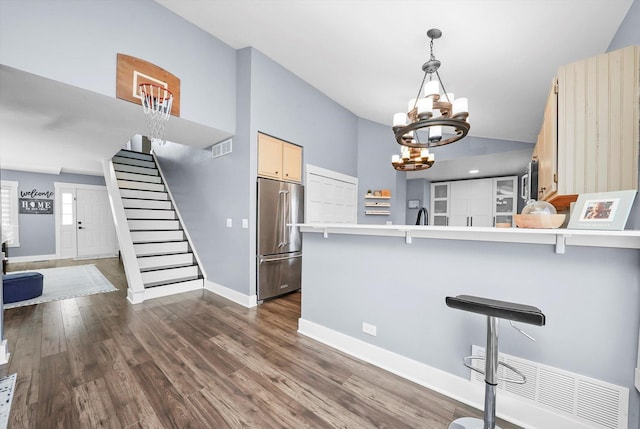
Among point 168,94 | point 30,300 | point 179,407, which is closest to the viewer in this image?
point 179,407

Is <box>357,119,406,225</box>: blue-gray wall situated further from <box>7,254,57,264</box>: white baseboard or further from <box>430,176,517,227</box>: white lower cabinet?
<box>7,254,57,264</box>: white baseboard

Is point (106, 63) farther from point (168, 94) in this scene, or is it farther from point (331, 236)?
point (331, 236)

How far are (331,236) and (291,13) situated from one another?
2.42 meters

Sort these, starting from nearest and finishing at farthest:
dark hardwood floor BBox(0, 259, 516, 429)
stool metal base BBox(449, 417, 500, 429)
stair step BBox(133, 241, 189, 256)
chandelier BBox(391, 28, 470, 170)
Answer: stool metal base BBox(449, 417, 500, 429)
dark hardwood floor BBox(0, 259, 516, 429)
chandelier BBox(391, 28, 470, 170)
stair step BBox(133, 241, 189, 256)

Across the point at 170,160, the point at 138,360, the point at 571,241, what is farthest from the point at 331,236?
the point at 170,160

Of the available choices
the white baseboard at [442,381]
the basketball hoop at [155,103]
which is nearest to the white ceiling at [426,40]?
the basketball hoop at [155,103]

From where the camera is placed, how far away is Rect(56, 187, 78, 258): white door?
682cm

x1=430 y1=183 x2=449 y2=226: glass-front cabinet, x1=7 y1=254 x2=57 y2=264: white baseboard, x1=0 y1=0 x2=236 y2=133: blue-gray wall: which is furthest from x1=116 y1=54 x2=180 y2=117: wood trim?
x1=430 y1=183 x2=449 y2=226: glass-front cabinet

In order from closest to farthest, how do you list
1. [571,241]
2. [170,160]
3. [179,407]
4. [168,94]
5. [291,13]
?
[571,241], [179,407], [291,13], [168,94], [170,160]

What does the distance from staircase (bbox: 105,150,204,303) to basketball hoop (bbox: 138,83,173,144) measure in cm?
194

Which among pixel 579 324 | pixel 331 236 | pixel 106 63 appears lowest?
pixel 579 324

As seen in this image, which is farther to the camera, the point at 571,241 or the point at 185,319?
the point at 185,319

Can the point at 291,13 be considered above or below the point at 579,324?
above

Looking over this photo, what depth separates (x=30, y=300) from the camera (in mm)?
3477
